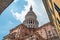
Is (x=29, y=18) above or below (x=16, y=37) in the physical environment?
above

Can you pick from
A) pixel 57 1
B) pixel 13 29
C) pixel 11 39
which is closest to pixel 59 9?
pixel 57 1

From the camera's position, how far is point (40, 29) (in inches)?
2110

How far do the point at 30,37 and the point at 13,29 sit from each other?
36.9 feet

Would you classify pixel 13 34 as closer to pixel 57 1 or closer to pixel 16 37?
pixel 16 37

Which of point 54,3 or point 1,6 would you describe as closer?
point 1,6

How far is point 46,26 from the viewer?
52469 mm

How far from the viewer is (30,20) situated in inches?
2586

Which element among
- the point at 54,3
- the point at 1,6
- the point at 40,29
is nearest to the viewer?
the point at 1,6

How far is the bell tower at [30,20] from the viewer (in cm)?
6465

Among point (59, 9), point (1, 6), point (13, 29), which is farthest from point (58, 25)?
point (13, 29)

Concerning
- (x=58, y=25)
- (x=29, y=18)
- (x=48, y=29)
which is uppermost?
(x=29, y=18)

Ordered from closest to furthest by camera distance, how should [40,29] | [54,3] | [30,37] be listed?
[54,3], [30,37], [40,29]

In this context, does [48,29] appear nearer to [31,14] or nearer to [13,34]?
[13,34]

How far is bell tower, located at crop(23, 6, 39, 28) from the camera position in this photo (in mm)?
64650
